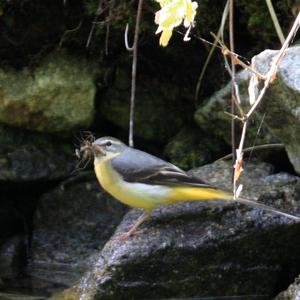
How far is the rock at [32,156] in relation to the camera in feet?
22.2

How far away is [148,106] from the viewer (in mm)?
6895

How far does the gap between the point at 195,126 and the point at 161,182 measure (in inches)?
57.8

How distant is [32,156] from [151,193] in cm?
167

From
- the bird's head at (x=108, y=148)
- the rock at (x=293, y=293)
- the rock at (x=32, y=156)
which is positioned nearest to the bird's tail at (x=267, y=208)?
the rock at (x=293, y=293)

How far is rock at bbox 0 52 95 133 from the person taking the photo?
6523 mm

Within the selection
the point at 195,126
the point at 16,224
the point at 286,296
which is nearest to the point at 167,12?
the point at 286,296

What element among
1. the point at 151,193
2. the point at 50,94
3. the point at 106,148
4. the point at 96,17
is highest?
the point at 96,17

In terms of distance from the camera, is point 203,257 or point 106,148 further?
point 106,148

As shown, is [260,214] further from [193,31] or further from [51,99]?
[51,99]

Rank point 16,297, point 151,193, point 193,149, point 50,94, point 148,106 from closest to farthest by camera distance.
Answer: point 151,193 → point 16,297 → point 50,94 → point 193,149 → point 148,106

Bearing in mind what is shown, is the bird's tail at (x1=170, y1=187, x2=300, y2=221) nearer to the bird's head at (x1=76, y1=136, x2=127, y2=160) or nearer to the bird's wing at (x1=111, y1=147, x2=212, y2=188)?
the bird's wing at (x1=111, y1=147, x2=212, y2=188)

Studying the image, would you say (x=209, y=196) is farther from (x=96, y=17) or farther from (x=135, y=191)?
(x=96, y=17)

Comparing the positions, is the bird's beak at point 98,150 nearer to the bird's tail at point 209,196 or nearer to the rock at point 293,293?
the bird's tail at point 209,196

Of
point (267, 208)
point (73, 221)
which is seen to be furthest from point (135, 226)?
point (73, 221)
